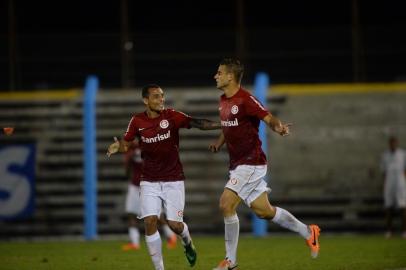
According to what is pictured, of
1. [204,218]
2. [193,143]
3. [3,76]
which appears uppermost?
[3,76]

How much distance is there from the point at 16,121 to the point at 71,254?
8.02m

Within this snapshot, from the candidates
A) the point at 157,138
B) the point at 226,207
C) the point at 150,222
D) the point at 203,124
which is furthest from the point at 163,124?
the point at 226,207

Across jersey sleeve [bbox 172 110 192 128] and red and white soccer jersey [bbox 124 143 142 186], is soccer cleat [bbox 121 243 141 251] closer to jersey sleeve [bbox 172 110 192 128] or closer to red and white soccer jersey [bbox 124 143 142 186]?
red and white soccer jersey [bbox 124 143 142 186]

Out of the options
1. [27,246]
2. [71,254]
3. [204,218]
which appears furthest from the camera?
[204,218]

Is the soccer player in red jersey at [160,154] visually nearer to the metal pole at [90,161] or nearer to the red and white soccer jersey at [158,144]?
the red and white soccer jersey at [158,144]

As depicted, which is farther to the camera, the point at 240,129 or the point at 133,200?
the point at 133,200

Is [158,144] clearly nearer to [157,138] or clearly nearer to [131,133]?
[157,138]

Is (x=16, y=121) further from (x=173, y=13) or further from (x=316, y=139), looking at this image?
(x=316, y=139)

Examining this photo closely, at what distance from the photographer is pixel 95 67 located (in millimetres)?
24094

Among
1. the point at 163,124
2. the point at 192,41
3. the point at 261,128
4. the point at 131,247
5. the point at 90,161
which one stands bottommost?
the point at 131,247

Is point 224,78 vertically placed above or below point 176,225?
above

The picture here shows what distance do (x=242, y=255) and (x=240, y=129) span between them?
4.47m

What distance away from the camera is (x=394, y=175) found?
2223 centimetres

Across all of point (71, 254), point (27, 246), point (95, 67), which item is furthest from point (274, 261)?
point (95, 67)
